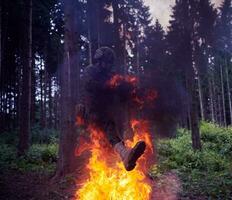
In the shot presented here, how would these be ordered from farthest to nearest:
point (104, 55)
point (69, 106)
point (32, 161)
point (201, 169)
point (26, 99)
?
point (26, 99), point (32, 161), point (201, 169), point (69, 106), point (104, 55)

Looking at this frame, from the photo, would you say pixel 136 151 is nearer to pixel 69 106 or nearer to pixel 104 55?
pixel 104 55

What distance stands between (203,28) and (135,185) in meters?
31.2

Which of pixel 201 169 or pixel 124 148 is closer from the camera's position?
pixel 124 148

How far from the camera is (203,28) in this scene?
3541cm

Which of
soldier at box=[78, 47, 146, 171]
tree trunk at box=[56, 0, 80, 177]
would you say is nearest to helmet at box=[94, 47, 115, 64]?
soldier at box=[78, 47, 146, 171]

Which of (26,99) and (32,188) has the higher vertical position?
(26,99)

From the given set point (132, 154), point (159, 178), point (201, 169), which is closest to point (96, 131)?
point (132, 154)

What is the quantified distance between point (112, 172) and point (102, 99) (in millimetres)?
1584

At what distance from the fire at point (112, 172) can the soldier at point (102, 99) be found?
22 centimetres

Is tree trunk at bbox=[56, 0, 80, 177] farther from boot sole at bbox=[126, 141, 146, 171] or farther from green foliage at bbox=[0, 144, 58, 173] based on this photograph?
boot sole at bbox=[126, 141, 146, 171]

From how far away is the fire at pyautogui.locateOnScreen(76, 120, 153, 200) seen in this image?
22.4ft

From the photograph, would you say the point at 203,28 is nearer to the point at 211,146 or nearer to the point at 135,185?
the point at 211,146

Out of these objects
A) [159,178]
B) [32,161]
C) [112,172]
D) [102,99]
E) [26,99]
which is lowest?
[159,178]

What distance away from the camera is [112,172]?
23.0 feet
